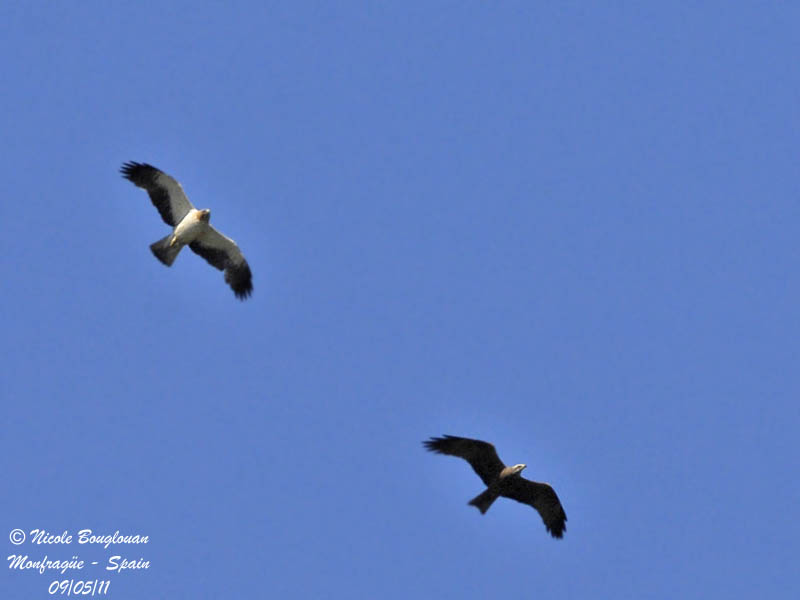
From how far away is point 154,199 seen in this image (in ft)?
84.6

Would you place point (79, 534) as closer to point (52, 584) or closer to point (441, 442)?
point (52, 584)

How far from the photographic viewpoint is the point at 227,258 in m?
26.8

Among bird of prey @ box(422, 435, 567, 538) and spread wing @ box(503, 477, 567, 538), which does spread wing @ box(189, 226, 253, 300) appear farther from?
spread wing @ box(503, 477, 567, 538)

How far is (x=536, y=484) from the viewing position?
24438mm

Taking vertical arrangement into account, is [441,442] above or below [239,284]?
below

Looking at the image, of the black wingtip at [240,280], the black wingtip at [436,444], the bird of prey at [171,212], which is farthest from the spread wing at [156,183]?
the black wingtip at [436,444]

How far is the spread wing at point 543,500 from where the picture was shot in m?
24.4

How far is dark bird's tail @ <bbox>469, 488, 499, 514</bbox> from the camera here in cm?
2372

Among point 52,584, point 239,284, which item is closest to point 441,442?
point 239,284

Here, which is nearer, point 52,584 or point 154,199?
point 52,584

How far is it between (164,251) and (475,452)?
7.41 meters

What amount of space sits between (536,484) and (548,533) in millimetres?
1214

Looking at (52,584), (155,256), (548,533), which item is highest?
(155,256)

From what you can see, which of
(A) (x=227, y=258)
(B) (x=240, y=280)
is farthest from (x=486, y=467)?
(A) (x=227, y=258)
